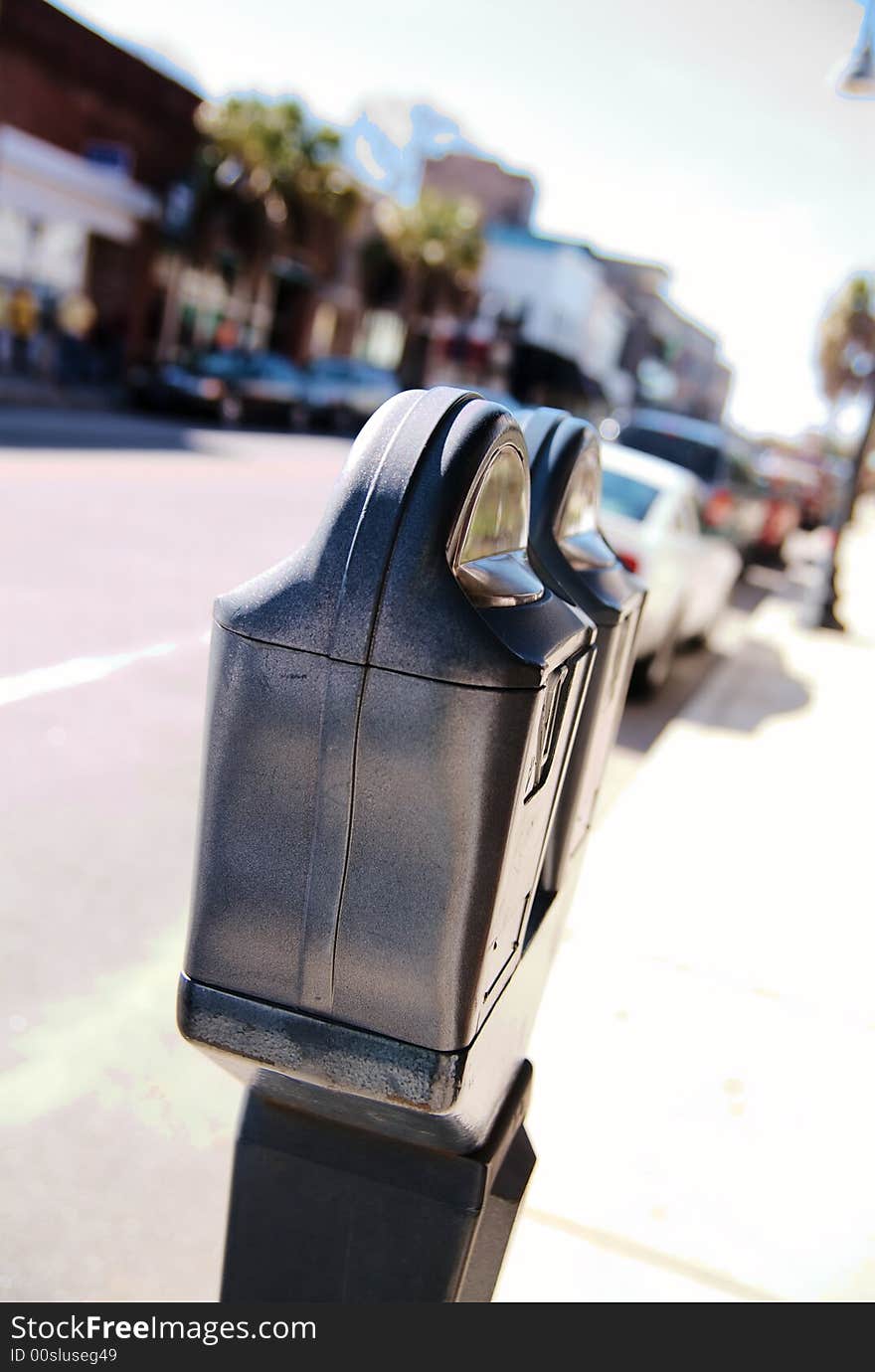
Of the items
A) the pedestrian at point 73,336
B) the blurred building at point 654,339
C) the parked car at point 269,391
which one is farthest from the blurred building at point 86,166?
the blurred building at point 654,339

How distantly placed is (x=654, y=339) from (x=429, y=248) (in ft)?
125

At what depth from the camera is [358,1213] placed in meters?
1.75

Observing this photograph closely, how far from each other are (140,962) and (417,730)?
252 cm

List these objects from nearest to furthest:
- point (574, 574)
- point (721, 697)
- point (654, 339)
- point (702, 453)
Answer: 1. point (574, 574)
2. point (721, 697)
3. point (702, 453)
4. point (654, 339)

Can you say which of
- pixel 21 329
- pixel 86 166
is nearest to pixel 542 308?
pixel 86 166

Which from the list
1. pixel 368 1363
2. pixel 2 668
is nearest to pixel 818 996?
pixel 368 1363

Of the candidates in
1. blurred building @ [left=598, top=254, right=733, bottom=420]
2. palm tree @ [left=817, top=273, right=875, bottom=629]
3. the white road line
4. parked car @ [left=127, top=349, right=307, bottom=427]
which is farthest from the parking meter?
blurred building @ [left=598, top=254, right=733, bottom=420]

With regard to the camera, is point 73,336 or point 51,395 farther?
point 73,336

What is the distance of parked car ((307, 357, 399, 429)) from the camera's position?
27.0 meters

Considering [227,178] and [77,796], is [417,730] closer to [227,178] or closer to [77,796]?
[77,796]

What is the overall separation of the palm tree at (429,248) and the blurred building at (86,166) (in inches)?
438

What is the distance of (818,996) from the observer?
390 centimetres

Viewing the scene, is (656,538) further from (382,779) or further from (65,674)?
(382,779)

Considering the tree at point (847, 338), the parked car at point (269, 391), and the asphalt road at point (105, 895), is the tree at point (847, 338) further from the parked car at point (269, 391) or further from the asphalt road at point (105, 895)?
the asphalt road at point (105, 895)
